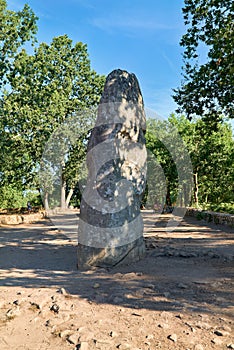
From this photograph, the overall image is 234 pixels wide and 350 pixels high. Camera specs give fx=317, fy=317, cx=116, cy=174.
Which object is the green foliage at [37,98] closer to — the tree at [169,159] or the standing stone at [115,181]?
the tree at [169,159]

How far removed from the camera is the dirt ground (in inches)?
132

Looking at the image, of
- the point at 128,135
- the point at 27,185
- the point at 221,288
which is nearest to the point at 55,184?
the point at 27,185

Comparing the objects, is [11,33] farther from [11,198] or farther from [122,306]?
[11,198]

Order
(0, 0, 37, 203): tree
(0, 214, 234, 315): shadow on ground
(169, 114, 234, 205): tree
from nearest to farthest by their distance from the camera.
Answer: (0, 214, 234, 315): shadow on ground, (0, 0, 37, 203): tree, (169, 114, 234, 205): tree

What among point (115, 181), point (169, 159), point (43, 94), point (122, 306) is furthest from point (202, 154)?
point (122, 306)

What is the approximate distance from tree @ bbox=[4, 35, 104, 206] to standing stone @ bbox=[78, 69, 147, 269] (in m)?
14.8

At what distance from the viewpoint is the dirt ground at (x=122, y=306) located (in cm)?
335

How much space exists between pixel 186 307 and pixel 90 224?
3112 mm

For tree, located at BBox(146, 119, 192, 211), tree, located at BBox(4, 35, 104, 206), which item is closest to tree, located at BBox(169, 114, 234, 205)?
tree, located at BBox(146, 119, 192, 211)

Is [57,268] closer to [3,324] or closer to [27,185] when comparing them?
[3,324]

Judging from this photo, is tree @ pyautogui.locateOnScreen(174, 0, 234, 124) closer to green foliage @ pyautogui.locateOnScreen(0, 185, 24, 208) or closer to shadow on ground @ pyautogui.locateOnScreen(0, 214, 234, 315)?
shadow on ground @ pyautogui.locateOnScreen(0, 214, 234, 315)

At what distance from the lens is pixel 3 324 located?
387cm

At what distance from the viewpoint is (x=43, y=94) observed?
2361cm

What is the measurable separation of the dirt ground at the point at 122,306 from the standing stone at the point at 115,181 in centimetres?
42
